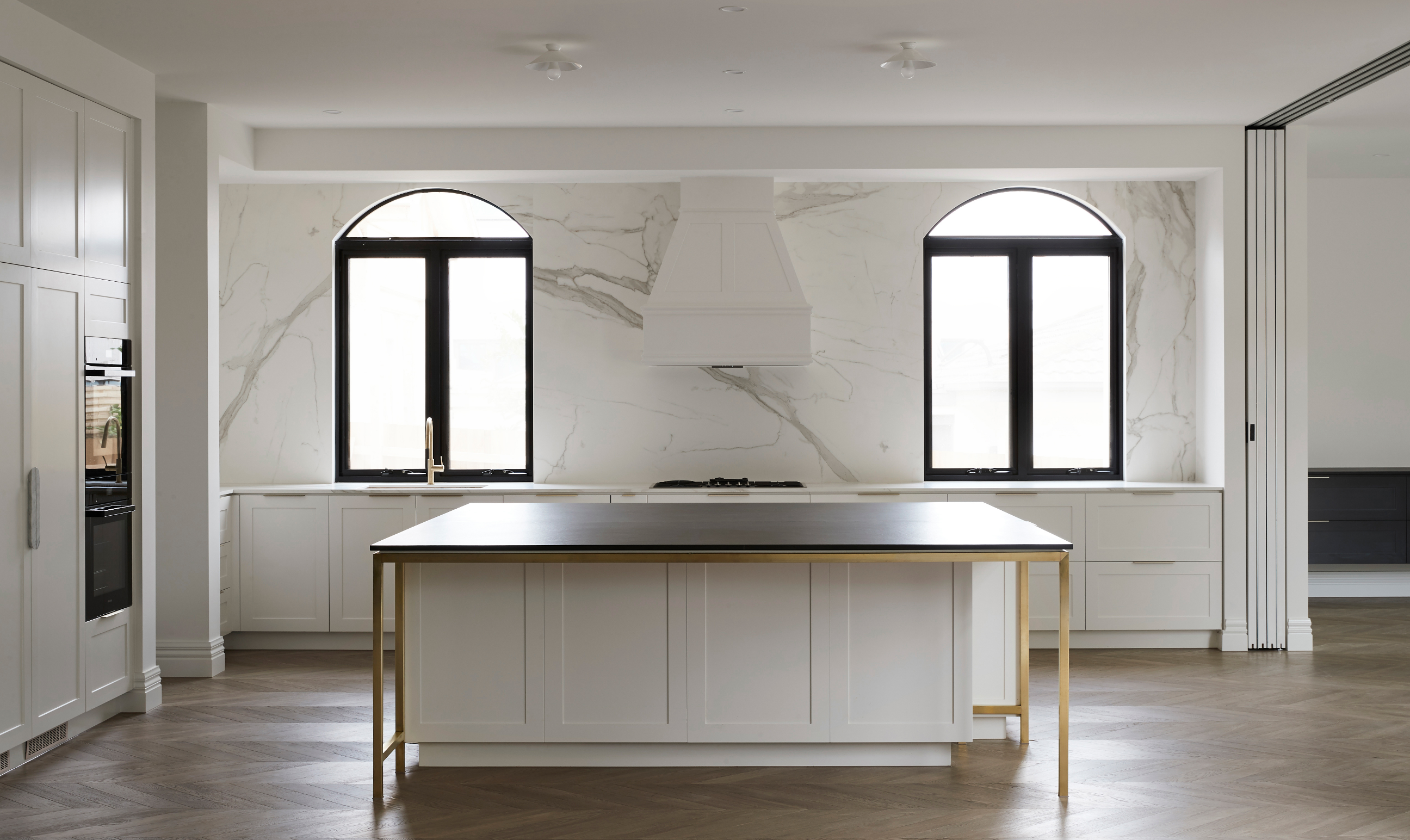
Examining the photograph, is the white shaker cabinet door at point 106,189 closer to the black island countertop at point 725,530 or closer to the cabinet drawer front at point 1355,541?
the black island countertop at point 725,530

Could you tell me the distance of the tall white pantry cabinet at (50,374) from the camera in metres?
3.56

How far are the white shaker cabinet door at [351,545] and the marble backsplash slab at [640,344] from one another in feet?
1.98

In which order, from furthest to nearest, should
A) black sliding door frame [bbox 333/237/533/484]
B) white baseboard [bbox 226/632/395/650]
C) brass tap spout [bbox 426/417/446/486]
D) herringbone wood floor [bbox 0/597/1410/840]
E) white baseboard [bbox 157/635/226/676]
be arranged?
black sliding door frame [bbox 333/237/533/484] → brass tap spout [bbox 426/417/446/486] → white baseboard [bbox 226/632/395/650] → white baseboard [bbox 157/635/226/676] → herringbone wood floor [bbox 0/597/1410/840]

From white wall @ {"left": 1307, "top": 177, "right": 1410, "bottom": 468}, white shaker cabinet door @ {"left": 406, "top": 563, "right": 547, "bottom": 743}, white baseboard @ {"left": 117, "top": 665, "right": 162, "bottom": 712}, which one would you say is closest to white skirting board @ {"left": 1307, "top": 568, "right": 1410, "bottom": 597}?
white wall @ {"left": 1307, "top": 177, "right": 1410, "bottom": 468}

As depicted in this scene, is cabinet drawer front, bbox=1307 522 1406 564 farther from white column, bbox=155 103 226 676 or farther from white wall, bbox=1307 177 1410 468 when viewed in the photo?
white column, bbox=155 103 226 676

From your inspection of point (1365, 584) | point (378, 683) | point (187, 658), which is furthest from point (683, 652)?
point (1365, 584)

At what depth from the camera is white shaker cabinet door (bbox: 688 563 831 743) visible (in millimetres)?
3555

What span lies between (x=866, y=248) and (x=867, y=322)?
17.2 inches

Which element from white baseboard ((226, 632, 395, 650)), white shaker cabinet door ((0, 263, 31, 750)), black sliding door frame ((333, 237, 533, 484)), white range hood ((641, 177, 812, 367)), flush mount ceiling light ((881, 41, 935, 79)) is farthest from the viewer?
black sliding door frame ((333, 237, 533, 484))

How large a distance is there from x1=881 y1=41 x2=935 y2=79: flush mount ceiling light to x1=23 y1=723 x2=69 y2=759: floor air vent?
13.6 ft

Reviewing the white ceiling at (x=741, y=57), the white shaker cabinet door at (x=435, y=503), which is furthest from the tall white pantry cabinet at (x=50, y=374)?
the white shaker cabinet door at (x=435, y=503)

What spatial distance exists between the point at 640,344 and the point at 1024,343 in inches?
91.2

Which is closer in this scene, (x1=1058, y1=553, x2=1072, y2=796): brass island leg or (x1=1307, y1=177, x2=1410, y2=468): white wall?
(x1=1058, y1=553, x2=1072, y2=796): brass island leg

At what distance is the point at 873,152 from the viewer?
556cm
